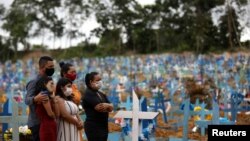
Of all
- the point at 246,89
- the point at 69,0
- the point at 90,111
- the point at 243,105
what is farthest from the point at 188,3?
the point at 90,111

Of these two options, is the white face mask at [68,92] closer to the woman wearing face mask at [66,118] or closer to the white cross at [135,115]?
the woman wearing face mask at [66,118]

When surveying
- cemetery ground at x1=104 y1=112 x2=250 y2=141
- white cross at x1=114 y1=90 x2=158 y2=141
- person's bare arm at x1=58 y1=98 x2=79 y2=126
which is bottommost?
cemetery ground at x1=104 y1=112 x2=250 y2=141

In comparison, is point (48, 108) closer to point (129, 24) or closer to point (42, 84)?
point (42, 84)

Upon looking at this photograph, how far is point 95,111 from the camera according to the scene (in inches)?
216

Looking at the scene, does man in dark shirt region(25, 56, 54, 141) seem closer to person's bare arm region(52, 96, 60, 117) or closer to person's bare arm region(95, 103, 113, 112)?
person's bare arm region(52, 96, 60, 117)

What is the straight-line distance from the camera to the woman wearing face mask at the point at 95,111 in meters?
5.47

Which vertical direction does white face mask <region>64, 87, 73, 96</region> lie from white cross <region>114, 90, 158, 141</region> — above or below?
above

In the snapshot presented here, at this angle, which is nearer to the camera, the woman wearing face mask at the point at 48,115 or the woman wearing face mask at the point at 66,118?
the woman wearing face mask at the point at 48,115

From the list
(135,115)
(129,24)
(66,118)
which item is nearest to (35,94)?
(66,118)

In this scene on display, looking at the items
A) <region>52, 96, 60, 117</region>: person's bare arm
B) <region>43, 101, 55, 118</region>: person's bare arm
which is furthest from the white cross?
<region>43, 101, 55, 118</region>: person's bare arm

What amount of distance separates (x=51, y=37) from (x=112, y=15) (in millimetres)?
8260

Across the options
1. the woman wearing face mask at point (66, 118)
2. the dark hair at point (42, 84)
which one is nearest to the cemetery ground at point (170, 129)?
the woman wearing face mask at point (66, 118)

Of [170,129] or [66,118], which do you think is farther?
[170,129]

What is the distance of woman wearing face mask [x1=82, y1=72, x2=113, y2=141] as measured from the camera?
5.47m
